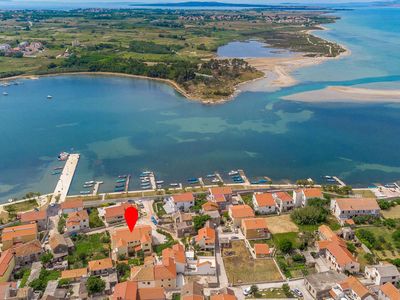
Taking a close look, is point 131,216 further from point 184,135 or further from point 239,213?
point 184,135

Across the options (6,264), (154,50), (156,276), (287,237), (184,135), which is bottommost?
(287,237)

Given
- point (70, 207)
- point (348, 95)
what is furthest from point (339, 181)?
point (348, 95)

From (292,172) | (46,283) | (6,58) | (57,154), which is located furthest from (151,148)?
(6,58)

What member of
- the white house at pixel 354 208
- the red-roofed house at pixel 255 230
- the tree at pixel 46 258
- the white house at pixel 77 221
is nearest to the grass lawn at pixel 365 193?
the white house at pixel 354 208

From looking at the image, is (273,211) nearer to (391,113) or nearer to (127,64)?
(391,113)

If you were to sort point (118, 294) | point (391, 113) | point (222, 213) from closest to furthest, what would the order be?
point (118, 294), point (222, 213), point (391, 113)
